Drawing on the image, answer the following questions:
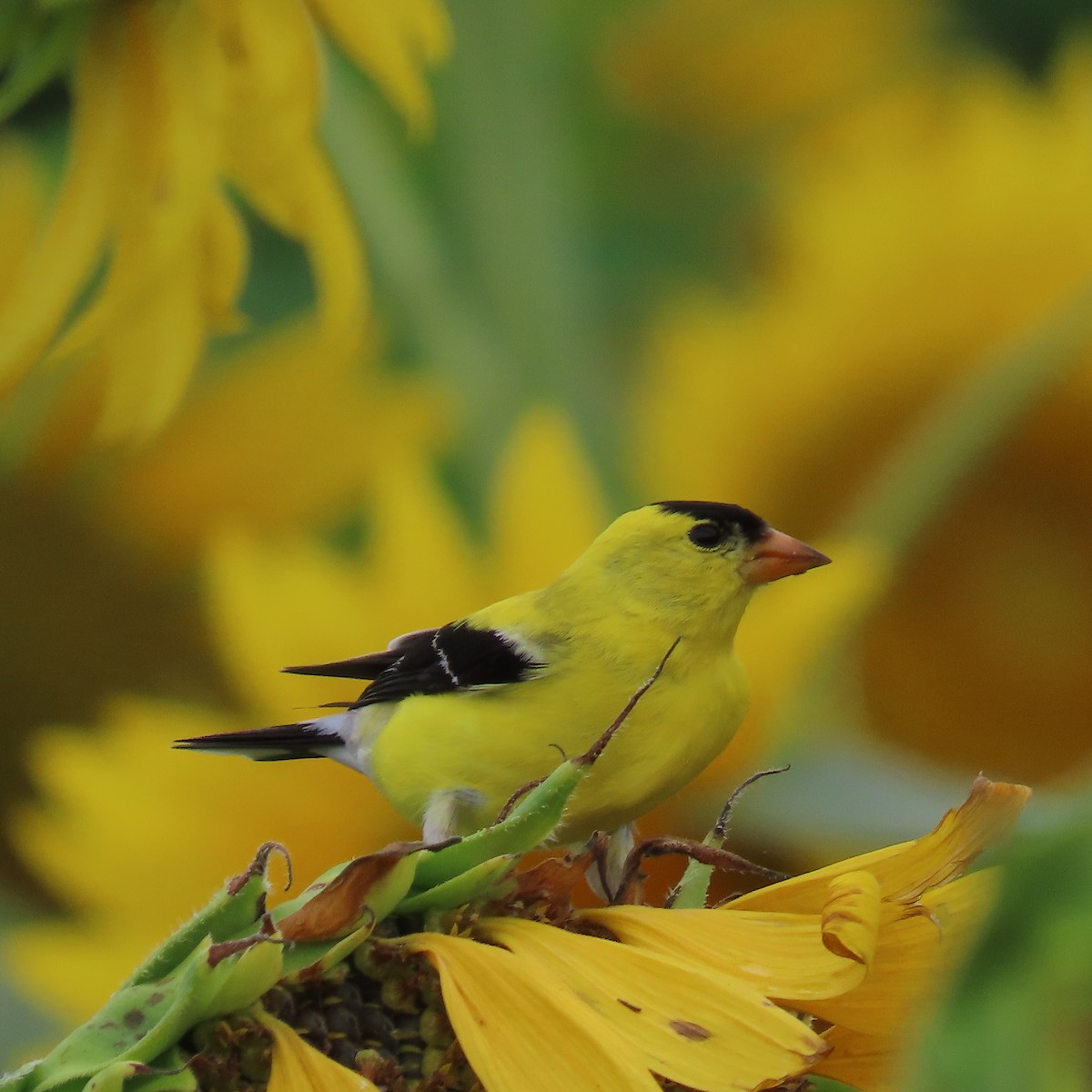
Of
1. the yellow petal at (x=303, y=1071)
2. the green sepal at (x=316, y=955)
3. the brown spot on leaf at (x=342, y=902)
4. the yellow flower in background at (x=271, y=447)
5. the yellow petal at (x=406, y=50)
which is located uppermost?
the yellow petal at (x=406, y=50)

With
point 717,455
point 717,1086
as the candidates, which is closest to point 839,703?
point 717,455

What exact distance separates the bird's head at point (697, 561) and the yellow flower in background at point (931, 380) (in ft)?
0.57

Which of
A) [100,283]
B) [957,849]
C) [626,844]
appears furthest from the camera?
[100,283]

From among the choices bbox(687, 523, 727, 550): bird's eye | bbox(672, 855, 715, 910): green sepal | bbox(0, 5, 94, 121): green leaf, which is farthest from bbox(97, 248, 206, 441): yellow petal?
bbox(672, 855, 715, 910): green sepal

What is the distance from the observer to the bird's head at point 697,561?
73cm

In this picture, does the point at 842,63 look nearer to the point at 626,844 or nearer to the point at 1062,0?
the point at 1062,0

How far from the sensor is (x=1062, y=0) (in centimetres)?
94

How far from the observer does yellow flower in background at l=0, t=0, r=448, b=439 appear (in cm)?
84

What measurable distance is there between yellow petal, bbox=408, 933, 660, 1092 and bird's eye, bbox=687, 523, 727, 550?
0.38 metres

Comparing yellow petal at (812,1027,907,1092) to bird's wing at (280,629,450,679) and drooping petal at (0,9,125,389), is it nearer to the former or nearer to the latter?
bird's wing at (280,629,450,679)

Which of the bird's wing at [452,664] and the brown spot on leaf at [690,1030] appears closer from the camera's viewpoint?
the brown spot on leaf at [690,1030]

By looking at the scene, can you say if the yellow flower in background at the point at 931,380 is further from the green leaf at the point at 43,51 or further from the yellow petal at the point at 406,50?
the green leaf at the point at 43,51

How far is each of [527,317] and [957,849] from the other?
1.90ft

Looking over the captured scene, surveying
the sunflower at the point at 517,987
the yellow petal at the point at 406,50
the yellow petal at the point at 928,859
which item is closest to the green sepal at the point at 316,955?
the sunflower at the point at 517,987
